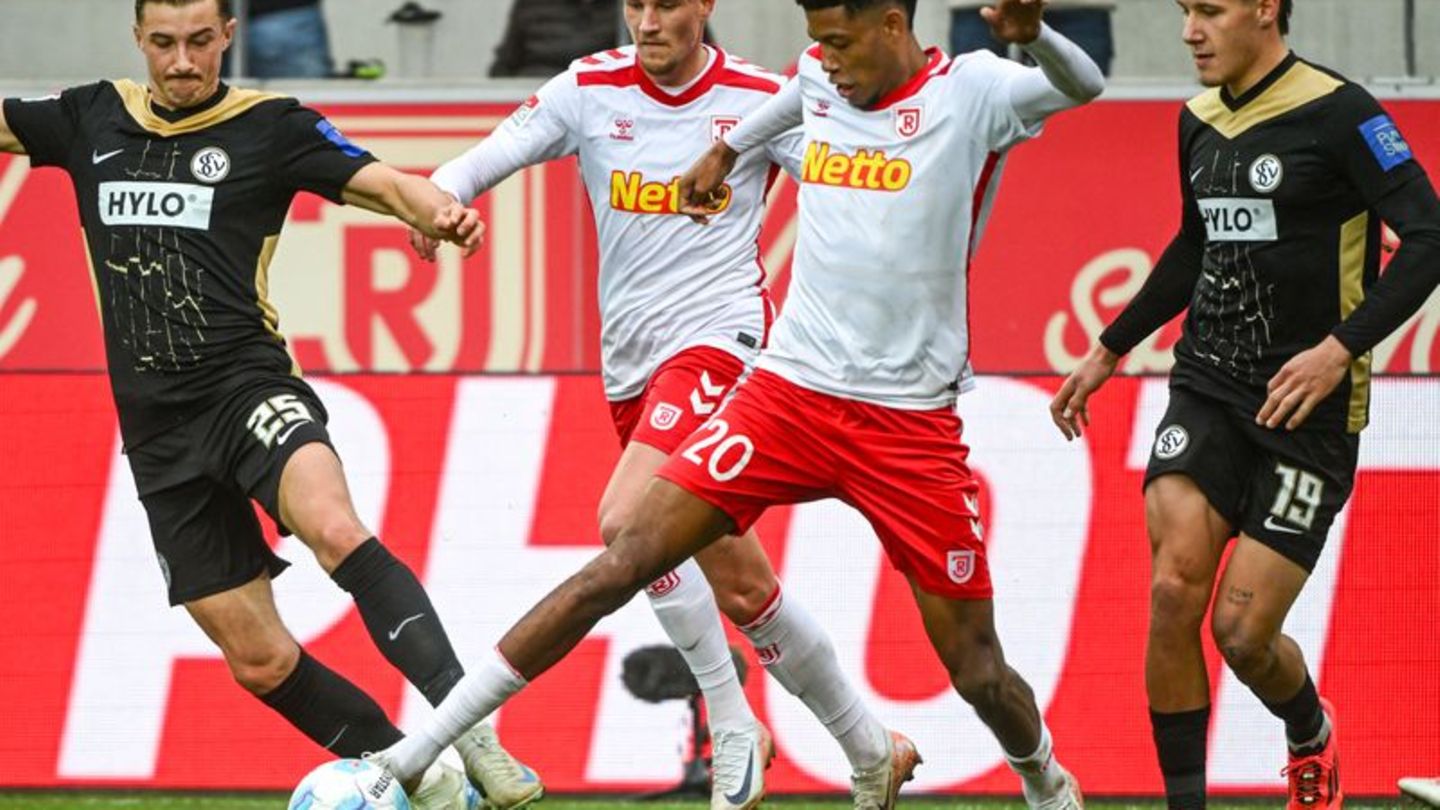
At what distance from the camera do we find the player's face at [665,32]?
7.88 m

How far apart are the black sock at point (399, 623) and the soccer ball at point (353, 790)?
43 centimetres

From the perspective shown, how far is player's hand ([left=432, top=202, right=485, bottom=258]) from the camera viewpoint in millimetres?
7152

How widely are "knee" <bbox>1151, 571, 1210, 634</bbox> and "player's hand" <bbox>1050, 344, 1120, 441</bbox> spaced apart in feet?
2.20

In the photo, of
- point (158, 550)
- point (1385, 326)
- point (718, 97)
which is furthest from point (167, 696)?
point (1385, 326)

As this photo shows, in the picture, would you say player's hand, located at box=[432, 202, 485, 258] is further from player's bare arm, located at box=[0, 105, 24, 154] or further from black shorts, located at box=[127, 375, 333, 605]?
player's bare arm, located at box=[0, 105, 24, 154]

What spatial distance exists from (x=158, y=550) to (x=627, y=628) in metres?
2.13

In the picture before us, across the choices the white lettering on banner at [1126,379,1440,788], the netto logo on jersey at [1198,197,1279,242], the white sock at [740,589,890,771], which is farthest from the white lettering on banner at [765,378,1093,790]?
the netto logo on jersey at [1198,197,1279,242]

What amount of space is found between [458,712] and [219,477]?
116cm

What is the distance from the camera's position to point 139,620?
361 inches

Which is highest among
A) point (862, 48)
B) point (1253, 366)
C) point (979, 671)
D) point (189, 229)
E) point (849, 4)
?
point (849, 4)

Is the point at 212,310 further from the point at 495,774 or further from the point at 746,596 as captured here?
the point at 746,596

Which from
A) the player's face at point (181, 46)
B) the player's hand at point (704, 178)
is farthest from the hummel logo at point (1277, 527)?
the player's face at point (181, 46)

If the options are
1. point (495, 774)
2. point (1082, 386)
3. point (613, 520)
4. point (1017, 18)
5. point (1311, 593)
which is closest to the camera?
point (1017, 18)

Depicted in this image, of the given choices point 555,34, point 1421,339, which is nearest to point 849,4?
point 555,34
